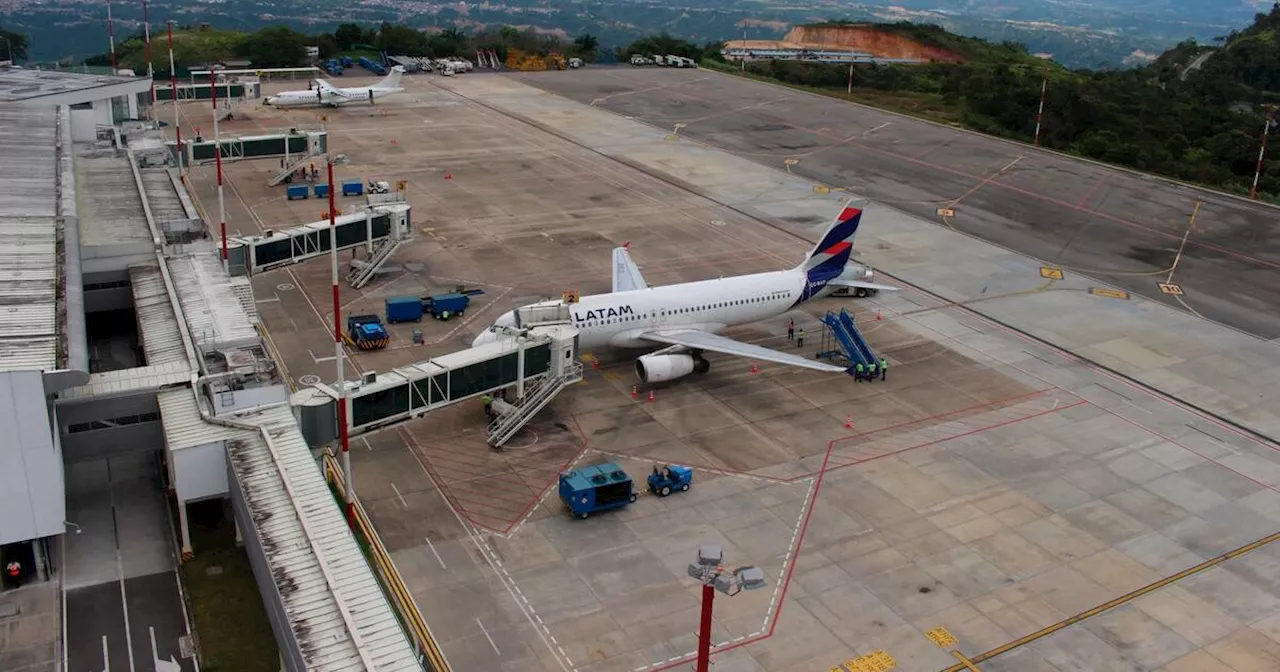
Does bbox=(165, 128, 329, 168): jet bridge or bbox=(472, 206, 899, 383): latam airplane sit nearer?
bbox=(472, 206, 899, 383): latam airplane

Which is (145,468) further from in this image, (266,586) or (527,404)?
(527,404)

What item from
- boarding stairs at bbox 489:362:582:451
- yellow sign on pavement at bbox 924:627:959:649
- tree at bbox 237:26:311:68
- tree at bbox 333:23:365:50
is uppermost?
tree at bbox 333:23:365:50

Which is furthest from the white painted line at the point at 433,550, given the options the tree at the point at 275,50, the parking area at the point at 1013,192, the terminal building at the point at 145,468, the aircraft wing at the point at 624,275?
the tree at the point at 275,50

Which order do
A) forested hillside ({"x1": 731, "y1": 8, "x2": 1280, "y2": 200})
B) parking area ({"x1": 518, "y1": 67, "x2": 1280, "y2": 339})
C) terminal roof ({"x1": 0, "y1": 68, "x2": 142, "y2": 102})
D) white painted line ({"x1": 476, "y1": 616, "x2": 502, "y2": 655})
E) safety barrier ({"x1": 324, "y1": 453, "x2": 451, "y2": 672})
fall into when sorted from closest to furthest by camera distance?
safety barrier ({"x1": 324, "y1": 453, "x2": 451, "y2": 672}) < white painted line ({"x1": 476, "y1": 616, "x2": 502, "y2": 655}) < parking area ({"x1": 518, "y1": 67, "x2": 1280, "y2": 339}) < terminal roof ({"x1": 0, "y1": 68, "x2": 142, "y2": 102}) < forested hillside ({"x1": 731, "y1": 8, "x2": 1280, "y2": 200})

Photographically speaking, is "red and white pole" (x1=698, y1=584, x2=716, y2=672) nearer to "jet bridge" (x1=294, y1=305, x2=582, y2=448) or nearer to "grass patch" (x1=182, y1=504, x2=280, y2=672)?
"grass patch" (x1=182, y1=504, x2=280, y2=672)

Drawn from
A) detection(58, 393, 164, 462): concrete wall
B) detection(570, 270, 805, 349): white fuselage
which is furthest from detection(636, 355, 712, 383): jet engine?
detection(58, 393, 164, 462): concrete wall

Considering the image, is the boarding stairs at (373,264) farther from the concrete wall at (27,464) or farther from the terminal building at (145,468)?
the concrete wall at (27,464)
